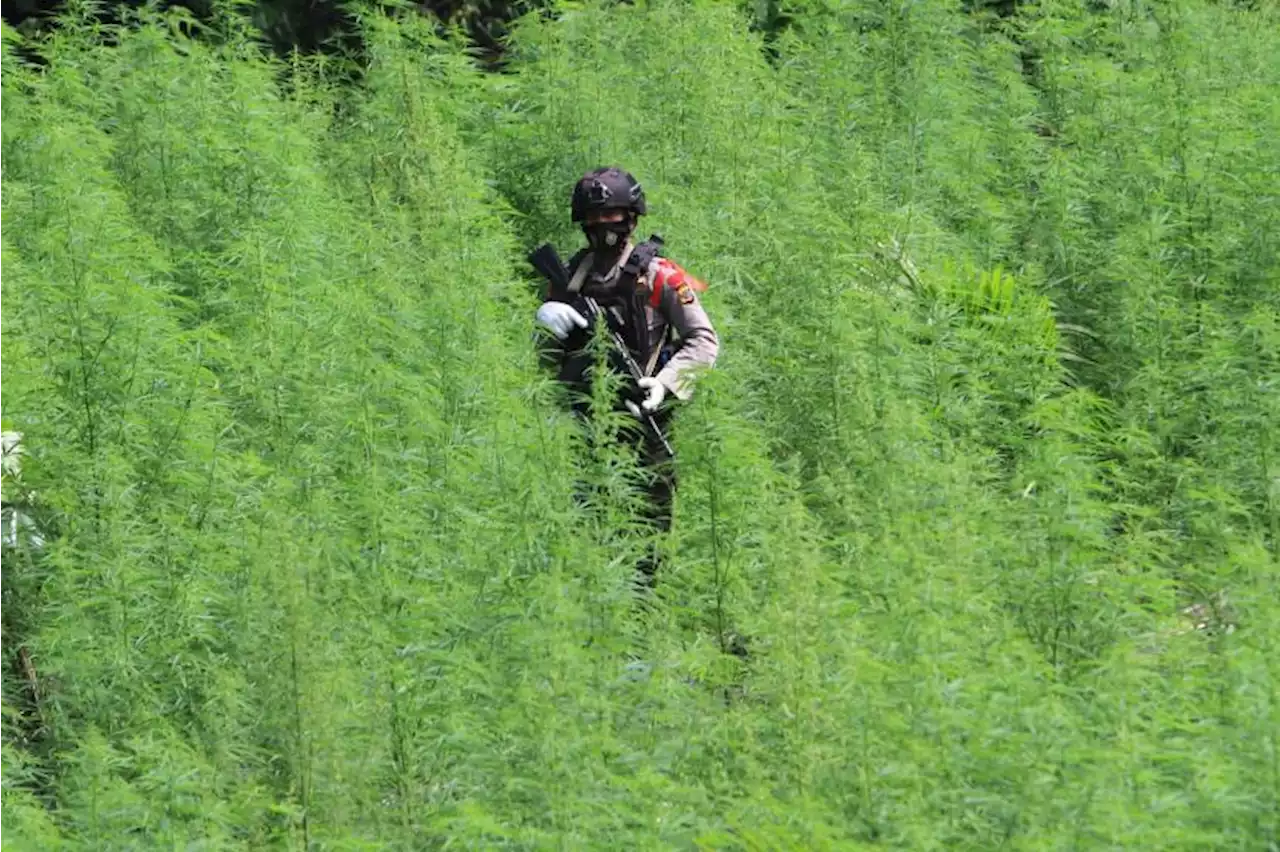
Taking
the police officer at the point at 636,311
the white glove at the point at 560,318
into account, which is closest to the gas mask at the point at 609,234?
the police officer at the point at 636,311

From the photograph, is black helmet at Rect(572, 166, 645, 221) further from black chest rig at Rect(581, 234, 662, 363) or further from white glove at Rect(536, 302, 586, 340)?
white glove at Rect(536, 302, 586, 340)

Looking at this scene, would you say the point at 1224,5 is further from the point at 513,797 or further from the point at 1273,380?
the point at 513,797

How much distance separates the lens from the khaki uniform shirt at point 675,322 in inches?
446

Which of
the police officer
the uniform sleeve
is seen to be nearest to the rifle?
the police officer

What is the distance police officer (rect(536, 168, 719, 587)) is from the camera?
1128 centimetres

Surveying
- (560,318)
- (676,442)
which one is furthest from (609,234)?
(676,442)

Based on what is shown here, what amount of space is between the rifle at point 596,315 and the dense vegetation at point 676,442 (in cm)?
14

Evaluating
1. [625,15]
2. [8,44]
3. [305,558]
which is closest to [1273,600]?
[305,558]

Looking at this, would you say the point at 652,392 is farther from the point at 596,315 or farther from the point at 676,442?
the point at 596,315

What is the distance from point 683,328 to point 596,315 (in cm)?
37

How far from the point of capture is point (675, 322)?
11.4 metres

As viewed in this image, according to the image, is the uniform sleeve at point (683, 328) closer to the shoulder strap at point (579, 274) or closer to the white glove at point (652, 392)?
the white glove at point (652, 392)

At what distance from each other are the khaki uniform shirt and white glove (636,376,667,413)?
69 mm

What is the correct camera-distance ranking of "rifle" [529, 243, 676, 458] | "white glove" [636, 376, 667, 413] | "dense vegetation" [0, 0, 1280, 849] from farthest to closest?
"rifle" [529, 243, 676, 458] < "white glove" [636, 376, 667, 413] < "dense vegetation" [0, 0, 1280, 849]
